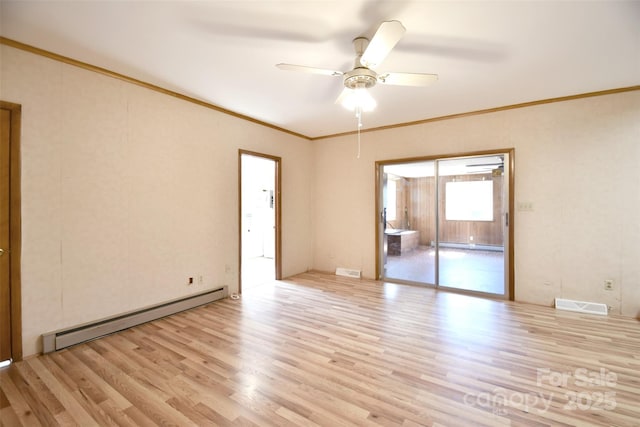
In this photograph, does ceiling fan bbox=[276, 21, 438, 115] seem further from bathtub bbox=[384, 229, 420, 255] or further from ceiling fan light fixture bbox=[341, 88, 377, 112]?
bathtub bbox=[384, 229, 420, 255]

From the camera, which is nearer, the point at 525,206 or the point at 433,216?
the point at 525,206

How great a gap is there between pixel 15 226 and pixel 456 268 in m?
5.71

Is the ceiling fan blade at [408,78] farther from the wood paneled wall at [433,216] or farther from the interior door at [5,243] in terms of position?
the interior door at [5,243]

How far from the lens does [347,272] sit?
5.29 meters

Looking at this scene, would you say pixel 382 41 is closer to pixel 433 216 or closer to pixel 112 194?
pixel 112 194

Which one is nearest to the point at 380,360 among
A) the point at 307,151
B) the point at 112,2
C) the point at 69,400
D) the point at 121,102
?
the point at 69,400

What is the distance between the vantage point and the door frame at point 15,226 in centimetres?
232

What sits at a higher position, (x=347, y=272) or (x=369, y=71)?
(x=369, y=71)

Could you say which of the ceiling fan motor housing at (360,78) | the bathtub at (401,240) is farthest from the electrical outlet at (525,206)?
the ceiling fan motor housing at (360,78)

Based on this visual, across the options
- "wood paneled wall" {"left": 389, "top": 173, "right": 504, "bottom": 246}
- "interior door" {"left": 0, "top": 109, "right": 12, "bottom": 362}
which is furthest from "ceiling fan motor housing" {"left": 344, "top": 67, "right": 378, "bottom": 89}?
"interior door" {"left": 0, "top": 109, "right": 12, "bottom": 362}

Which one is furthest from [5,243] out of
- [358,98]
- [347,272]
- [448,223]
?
[448,223]

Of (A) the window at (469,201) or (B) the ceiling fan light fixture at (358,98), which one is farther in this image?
(A) the window at (469,201)

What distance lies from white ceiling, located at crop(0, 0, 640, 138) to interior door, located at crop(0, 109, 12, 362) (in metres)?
0.81

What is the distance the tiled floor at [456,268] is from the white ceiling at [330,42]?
244 cm
